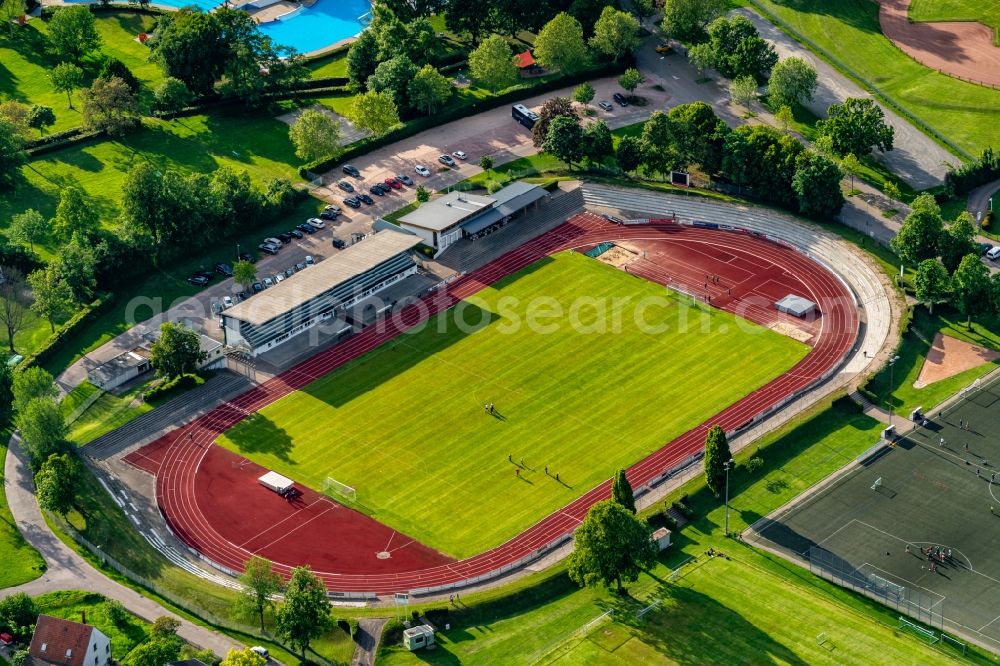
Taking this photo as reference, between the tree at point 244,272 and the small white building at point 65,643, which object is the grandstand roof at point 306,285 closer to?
the tree at point 244,272

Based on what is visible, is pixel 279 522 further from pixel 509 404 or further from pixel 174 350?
pixel 509 404

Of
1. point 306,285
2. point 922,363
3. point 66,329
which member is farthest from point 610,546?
point 66,329

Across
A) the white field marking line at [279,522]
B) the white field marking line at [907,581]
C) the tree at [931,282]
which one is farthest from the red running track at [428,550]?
the white field marking line at [907,581]

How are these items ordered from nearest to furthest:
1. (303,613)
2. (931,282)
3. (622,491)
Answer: (303,613) < (622,491) < (931,282)

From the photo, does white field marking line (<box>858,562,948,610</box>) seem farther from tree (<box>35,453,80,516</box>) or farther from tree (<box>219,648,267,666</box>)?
tree (<box>35,453,80,516</box>)

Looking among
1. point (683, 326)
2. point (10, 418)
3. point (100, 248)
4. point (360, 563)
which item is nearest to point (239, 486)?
point (360, 563)

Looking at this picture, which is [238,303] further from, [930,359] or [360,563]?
[930,359]
